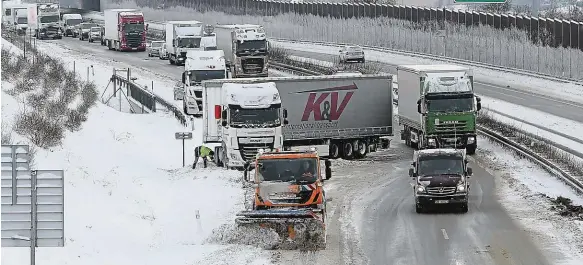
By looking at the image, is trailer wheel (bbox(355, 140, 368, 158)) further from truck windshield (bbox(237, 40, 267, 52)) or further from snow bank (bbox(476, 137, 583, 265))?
truck windshield (bbox(237, 40, 267, 52))

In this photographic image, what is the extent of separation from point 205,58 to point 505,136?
19.0 metres

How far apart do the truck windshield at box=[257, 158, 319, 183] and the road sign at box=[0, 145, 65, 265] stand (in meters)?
12.4

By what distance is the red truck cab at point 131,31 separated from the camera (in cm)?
9738

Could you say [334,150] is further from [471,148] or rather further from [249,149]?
[249,149]

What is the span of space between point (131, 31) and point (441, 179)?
70682 mm

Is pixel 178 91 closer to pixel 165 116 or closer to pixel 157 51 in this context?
pixel 165 116

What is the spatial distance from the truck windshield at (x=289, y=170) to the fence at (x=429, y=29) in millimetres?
→ 49815

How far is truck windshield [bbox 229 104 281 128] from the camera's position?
41.5 meters

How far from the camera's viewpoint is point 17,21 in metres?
115

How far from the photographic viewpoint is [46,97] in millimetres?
53125

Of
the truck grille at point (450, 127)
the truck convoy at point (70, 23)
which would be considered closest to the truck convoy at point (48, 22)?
the truck convoy at point (70, 23)

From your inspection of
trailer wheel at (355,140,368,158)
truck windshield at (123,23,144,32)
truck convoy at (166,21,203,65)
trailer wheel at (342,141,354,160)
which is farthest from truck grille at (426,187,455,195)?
truck windshield at (123,23,144,32)

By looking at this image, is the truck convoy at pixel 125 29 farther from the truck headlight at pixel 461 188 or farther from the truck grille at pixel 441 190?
the truck headlight at pixel 461 188

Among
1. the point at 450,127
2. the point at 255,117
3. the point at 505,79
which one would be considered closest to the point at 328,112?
the point at 450,127
